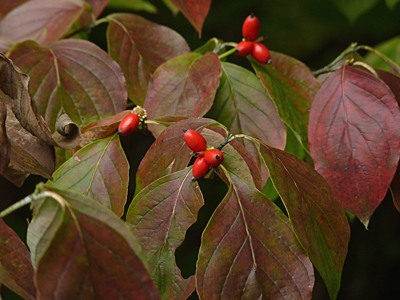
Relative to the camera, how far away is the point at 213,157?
481mm

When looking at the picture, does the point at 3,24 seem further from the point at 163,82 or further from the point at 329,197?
the point at 329,197

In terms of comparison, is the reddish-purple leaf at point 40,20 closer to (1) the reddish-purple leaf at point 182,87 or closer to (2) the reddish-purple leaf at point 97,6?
(2) the reddish-purple leaf at point 97,6

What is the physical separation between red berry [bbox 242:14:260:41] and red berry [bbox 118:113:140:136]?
0.28 m

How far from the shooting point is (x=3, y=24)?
80 cm

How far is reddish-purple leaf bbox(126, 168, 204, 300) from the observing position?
475mm

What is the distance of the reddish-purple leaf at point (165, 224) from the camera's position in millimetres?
475

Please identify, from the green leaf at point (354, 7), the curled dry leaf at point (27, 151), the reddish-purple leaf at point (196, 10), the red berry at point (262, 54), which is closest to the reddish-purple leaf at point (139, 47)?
the reddish-purple leaf at point (196, 10)

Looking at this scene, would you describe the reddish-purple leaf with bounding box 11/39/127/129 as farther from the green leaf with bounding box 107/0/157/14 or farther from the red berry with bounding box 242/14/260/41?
the green leaf with bounding box 107/0/157/14

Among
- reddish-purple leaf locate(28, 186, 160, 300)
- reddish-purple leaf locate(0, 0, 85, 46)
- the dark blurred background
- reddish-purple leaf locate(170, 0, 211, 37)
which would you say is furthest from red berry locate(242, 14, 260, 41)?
the dark blurred background

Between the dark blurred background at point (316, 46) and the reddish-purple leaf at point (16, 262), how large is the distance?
1.00m

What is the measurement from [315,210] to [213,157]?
154 mm

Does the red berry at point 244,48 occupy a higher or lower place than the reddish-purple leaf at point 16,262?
higher

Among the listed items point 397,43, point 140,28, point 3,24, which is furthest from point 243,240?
point 397,43

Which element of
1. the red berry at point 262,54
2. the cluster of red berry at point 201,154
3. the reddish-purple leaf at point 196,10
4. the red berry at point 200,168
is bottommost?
the red berry at point 200,168
